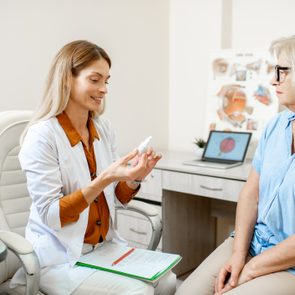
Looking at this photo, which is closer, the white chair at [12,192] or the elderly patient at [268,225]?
the elderly patient at [268,225]

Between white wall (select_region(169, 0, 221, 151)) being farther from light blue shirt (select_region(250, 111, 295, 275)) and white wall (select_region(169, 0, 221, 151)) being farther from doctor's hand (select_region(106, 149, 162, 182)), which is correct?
doctor's hand (select_region(106, 149, 162, 182))

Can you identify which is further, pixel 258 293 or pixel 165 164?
pixel 165 164

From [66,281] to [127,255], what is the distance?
235mm

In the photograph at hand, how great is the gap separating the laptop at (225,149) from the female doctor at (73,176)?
3.51 feet

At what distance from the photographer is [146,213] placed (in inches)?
69.7

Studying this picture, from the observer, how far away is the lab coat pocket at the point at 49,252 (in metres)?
1.47

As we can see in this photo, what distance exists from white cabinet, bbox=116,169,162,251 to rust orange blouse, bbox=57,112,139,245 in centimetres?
96

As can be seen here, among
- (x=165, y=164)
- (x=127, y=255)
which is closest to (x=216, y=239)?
(x=165, y=164)

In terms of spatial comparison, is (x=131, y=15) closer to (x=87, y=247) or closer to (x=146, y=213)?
(x=146, y=213)

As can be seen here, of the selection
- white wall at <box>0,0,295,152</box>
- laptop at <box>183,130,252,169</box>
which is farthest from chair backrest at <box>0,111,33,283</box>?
laptop at <box>183,130,252,169</box>

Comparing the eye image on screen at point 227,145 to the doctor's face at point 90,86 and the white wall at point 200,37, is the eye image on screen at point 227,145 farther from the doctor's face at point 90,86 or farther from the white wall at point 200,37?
the doctor's face at point 90,86

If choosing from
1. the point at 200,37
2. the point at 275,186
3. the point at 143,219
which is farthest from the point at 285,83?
the point at 200,37

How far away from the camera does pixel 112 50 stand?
114 inches

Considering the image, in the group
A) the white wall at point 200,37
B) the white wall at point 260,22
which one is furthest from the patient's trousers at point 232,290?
the white wall at point 260,22
